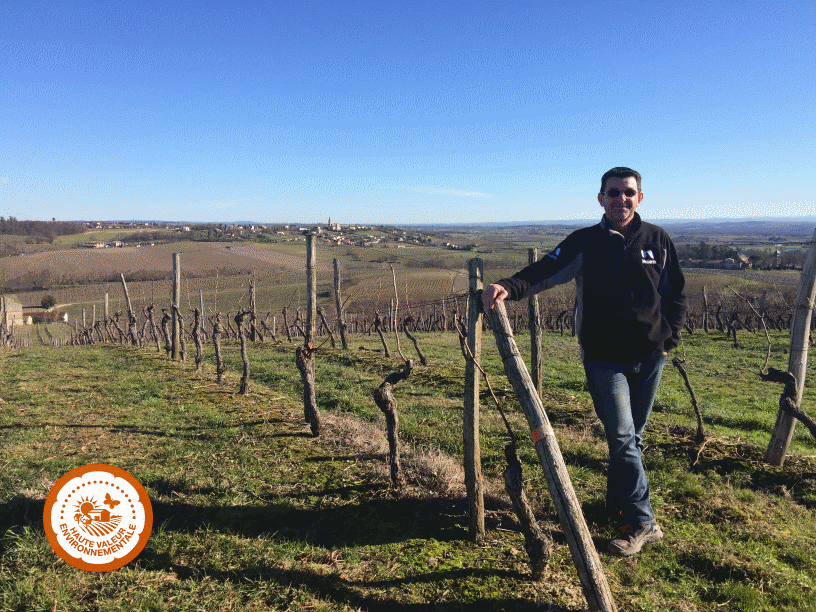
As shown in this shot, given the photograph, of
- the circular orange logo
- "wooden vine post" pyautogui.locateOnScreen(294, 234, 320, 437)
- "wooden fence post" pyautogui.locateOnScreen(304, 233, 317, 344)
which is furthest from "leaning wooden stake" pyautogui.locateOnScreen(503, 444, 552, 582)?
"wooden fence post" pyautogui.locateOnScreen(304, 233, 317, 344)

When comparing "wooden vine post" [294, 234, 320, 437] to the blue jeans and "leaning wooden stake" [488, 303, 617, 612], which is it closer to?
"leaning wooden stake" [488, 303, 617, 612]

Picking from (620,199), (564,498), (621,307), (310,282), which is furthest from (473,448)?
(310,282)

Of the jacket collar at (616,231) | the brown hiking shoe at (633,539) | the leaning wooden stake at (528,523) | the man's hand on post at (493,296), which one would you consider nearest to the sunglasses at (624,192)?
the jacket collar at (616,231)

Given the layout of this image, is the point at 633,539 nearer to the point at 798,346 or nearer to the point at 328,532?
the point at 328,532

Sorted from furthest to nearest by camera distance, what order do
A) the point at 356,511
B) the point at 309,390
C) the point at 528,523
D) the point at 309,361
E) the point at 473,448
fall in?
the point at 309,361, the point at 309,390, the point at 356,511, the point at 473,448, the point at 528,523

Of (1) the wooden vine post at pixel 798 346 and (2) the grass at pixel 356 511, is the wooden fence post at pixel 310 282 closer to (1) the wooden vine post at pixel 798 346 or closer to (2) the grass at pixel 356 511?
(2) the grass at pixel 356 511

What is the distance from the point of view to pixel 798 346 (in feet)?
15.2

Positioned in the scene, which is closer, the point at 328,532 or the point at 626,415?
the point at 626,415

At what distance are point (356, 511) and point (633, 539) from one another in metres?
2.04

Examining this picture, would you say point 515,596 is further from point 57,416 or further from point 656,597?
point 57,416

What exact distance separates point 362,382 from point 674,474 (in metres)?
6.01

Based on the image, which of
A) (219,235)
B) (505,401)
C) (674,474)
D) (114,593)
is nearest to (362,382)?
(505,401)

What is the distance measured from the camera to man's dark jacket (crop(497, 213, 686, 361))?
114 inches

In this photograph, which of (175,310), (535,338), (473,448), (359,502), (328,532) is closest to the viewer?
(473,448)
